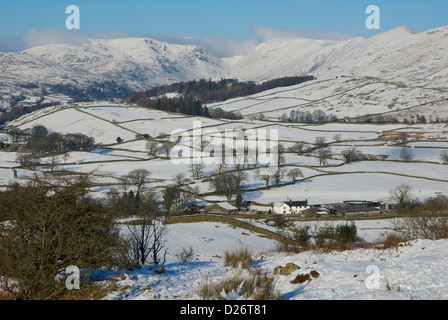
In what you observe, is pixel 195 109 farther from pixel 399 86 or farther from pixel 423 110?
pixel 399 86

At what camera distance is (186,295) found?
377 inches

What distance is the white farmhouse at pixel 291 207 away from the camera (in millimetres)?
50594

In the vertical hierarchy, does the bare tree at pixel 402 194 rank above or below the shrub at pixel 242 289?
below

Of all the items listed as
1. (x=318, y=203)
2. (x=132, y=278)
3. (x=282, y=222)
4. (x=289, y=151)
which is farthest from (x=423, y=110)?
(x=132, y=278)

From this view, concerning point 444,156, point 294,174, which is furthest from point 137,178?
point 444,156

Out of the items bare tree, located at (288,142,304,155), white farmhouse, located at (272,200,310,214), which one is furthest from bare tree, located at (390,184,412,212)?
bare tree, located at (288,142,304,155)

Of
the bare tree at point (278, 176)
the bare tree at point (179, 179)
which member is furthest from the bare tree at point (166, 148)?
the bare tree at point (278, 176)

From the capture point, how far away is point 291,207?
51.0m

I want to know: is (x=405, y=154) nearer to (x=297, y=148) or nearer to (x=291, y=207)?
(x=297, y=148)

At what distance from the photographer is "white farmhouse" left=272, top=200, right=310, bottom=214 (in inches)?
1992

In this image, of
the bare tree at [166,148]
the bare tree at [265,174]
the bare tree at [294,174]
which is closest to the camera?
the bare tree at [265,174]

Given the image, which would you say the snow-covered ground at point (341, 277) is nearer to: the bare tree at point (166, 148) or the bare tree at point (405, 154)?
the bare tree at point (405, 154)
